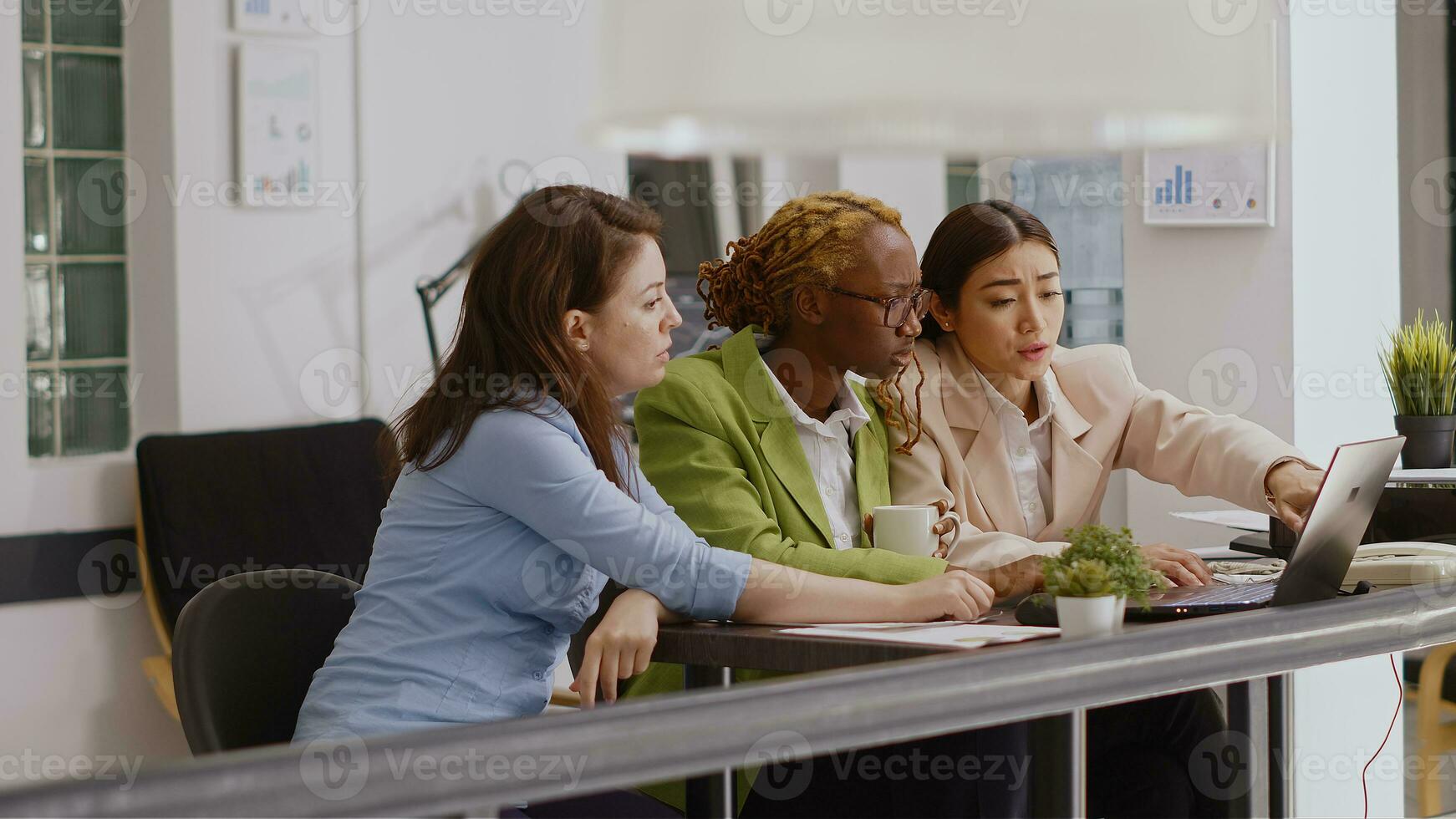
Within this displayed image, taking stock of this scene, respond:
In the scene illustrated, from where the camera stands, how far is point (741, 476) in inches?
70.5

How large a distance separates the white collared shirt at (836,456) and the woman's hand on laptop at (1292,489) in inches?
21.8

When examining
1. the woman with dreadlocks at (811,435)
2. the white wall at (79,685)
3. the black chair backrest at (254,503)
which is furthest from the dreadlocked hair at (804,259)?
the white wall at (79,685)

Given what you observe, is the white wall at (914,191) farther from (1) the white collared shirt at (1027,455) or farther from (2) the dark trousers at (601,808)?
(2) the dark trousers at (601,808)

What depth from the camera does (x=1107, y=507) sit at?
3.44 metres

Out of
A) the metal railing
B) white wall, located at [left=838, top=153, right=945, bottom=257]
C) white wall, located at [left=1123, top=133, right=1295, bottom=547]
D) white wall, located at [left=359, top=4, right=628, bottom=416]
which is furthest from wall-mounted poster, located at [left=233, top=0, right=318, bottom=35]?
the metal railing

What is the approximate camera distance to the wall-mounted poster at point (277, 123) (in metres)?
3.85

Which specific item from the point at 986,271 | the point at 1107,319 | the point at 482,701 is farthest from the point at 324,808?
the point at 1107,319

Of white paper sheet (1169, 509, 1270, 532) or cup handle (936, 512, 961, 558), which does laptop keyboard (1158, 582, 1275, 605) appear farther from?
white paper sheet (1169, 509, 1270, 532)

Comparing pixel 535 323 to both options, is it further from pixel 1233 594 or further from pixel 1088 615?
pixel 1233 594

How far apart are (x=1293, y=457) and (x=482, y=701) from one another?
1.13 metres

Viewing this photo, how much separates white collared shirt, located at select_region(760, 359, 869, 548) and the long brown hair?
0.28 m

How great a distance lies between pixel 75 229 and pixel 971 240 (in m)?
2.69

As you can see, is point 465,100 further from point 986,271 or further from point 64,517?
point 986,271

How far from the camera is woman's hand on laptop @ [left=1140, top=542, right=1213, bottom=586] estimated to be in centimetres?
174
